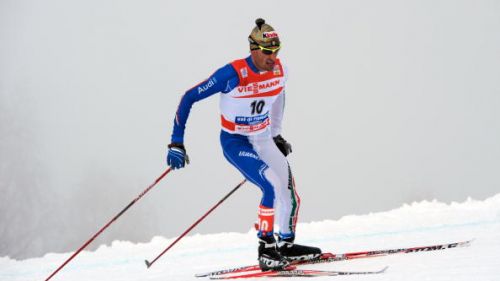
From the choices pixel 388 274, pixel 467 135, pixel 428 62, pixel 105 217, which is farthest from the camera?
pixel 428 62

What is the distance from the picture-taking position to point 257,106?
19.0 feet

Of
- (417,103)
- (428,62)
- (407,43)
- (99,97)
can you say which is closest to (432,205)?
(99,97)

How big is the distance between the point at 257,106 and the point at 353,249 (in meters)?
2.39

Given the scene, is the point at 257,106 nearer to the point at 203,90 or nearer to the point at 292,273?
the point at 203,90

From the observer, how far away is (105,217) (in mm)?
33719

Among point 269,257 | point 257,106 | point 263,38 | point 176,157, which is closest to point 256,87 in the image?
point 257,106

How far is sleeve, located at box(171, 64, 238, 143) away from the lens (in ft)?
18.2

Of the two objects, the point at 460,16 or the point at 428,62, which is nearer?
the point at 428,62

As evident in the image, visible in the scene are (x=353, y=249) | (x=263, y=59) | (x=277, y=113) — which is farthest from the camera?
(x=353, y=249)

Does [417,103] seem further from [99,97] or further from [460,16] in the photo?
[99,97]

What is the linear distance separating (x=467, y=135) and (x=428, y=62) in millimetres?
50126

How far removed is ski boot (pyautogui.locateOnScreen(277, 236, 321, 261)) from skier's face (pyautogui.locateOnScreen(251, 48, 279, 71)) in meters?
1.59

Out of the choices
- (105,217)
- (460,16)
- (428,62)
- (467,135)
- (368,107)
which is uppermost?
(460,16)

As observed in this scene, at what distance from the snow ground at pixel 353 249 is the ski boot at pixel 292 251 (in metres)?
0.21
